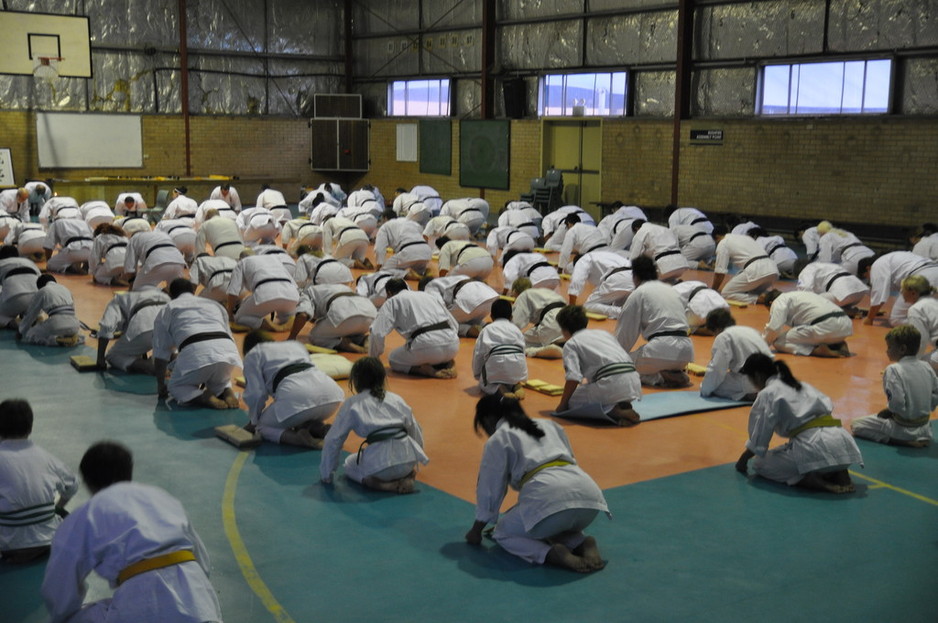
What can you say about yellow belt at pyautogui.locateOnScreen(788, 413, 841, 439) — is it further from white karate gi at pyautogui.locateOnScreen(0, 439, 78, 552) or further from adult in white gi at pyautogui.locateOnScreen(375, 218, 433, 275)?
adult in white gi at pyautogui.locateOnScreen(375, 218, 433, 275)

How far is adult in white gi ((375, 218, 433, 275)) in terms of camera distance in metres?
16.3

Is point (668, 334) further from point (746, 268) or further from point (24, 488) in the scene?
point (24, 488)

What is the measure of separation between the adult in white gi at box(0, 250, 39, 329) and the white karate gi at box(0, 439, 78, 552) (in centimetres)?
745

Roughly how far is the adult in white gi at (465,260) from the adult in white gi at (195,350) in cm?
622

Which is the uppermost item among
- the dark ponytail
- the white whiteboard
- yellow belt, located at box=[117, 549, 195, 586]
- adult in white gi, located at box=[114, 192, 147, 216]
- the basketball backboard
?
the basketball backboard

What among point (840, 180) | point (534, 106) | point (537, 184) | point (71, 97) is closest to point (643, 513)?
point (840, 180)

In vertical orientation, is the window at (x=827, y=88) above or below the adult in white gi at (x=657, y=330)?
above

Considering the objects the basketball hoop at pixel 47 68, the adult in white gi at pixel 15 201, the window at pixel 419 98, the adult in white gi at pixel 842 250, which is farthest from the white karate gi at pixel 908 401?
the basketball hoop at pixel 47 68

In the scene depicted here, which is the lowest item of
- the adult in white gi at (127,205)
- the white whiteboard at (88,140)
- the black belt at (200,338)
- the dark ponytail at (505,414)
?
the black belt at (200,338)

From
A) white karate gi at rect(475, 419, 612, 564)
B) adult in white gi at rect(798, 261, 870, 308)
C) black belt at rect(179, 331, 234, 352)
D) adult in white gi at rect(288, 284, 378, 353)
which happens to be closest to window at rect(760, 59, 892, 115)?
adult in white gi at rect(798, 261, 870, 308)

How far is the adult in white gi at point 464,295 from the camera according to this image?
Answer: 12367 mm

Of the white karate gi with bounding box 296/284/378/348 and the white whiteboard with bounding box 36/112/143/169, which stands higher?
the white whiteboard with bounding box 36/112/143/169

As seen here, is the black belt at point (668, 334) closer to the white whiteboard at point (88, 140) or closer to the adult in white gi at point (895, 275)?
the adult in white gi at point (895, 275)

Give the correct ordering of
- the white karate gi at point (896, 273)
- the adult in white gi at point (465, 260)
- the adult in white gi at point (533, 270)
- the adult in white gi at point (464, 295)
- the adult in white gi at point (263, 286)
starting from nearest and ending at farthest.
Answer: the adult in white gi at point (263, 286) < the adult in white gi at point (464, 295) < the white karate gi at point (896, 273) < the adult in white gi at point (533, 270) < the adult in white gi at point (465, 260)
